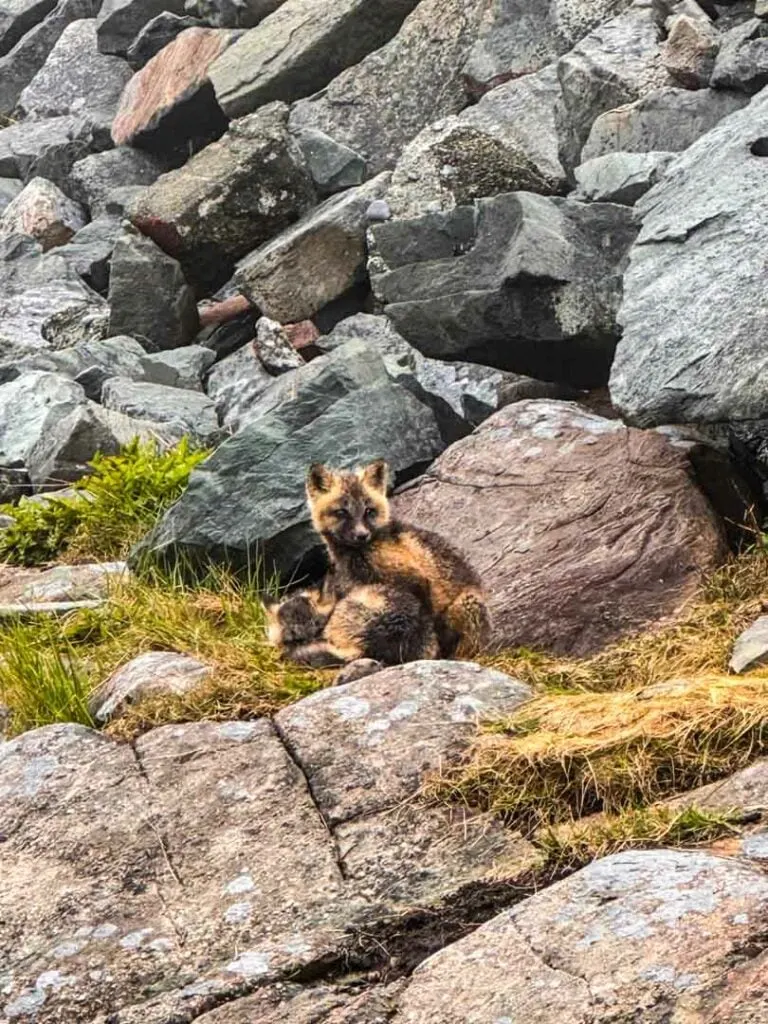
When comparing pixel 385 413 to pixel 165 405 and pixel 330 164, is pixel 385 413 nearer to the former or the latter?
pixel 165 405

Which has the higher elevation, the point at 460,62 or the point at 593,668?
the point at 460,62

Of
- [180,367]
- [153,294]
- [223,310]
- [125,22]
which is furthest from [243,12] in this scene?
[180,367]

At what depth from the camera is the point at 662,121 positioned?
14680 mm

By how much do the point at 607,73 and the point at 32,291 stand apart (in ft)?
23.7

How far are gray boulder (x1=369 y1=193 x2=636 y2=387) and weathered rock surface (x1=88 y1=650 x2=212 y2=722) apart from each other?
393cm

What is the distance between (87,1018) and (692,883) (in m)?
2.21

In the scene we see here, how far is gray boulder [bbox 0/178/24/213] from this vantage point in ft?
74.3

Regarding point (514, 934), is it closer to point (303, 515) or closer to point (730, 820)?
point (730, 820)

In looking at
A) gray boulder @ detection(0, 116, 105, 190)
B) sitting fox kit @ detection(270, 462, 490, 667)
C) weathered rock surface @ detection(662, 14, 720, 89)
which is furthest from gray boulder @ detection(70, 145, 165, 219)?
sitting fox kit @ detection(270, 462, 490, 667)

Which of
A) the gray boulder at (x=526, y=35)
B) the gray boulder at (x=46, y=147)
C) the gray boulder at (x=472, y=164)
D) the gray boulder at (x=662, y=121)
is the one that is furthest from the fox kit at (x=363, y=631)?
the gray boulder at (x=46, y=147)

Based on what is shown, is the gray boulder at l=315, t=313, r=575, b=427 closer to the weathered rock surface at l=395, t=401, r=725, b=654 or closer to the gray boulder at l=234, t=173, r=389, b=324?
the gray boulder at l=234, t=173, r=389, b=324

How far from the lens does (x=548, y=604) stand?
9.79 metres

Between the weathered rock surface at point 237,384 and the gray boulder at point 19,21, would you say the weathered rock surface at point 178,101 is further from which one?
the gray boulder at point 19,21

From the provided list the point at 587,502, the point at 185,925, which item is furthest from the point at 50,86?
the point at 185,925
